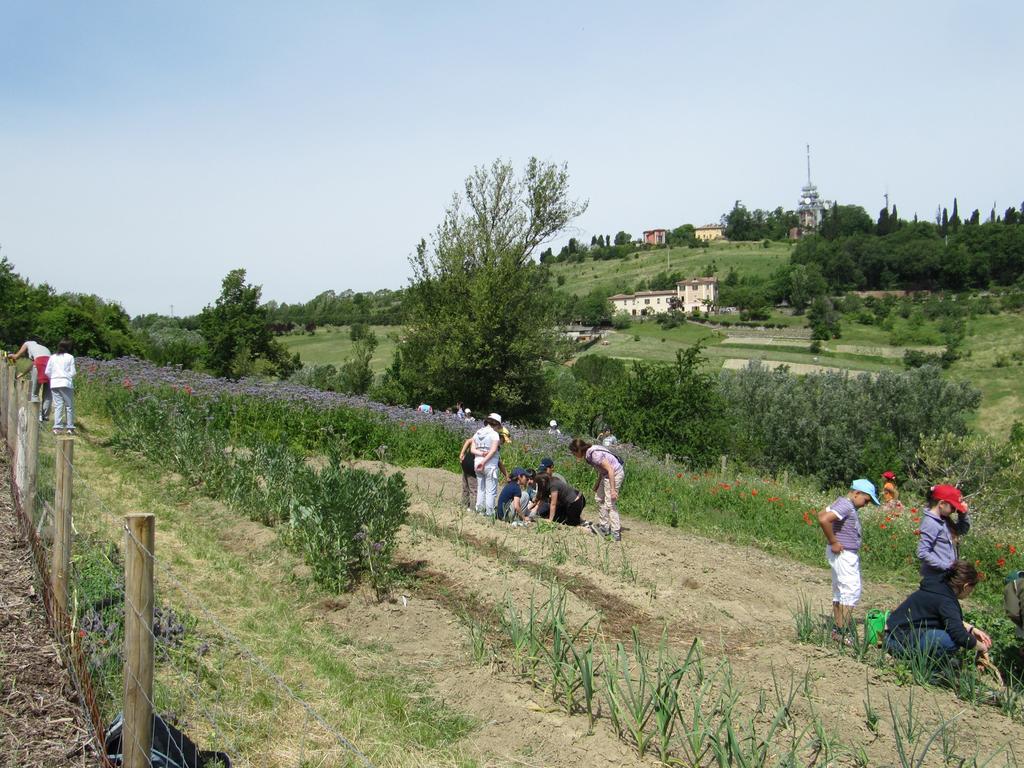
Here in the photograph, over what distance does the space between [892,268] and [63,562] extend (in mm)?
121200

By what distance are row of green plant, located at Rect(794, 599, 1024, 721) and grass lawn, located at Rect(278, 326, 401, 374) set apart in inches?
2639

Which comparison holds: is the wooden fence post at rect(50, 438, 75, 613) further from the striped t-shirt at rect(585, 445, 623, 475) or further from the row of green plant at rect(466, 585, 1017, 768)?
the striped t-shirt at rect(585, 445, 623, 475)

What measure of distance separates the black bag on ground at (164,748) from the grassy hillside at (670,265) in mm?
128540

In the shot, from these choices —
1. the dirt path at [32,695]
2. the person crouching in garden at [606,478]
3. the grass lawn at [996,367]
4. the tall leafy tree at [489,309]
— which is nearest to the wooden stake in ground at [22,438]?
the dirt path at [32,695]

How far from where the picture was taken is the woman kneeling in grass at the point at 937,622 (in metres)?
6.35

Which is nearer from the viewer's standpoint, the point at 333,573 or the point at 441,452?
the point at 333,573

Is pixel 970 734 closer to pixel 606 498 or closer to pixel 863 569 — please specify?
pixel 606 498

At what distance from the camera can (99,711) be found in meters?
4.12

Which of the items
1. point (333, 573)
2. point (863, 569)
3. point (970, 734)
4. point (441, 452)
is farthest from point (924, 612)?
point (441, 452)

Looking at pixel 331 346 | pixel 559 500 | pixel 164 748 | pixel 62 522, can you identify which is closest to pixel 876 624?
pixel 559 500

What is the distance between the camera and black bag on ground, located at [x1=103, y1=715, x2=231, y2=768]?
12.0ft

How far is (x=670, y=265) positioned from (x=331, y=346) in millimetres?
82186

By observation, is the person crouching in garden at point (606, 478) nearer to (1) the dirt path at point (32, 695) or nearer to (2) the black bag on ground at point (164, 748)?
(1) the dirt path at point (32, 695)

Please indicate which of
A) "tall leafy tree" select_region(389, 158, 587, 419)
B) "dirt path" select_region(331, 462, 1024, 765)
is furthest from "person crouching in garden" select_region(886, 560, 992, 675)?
"tall leafy tree" select_region(389, 158, 587, 419)
